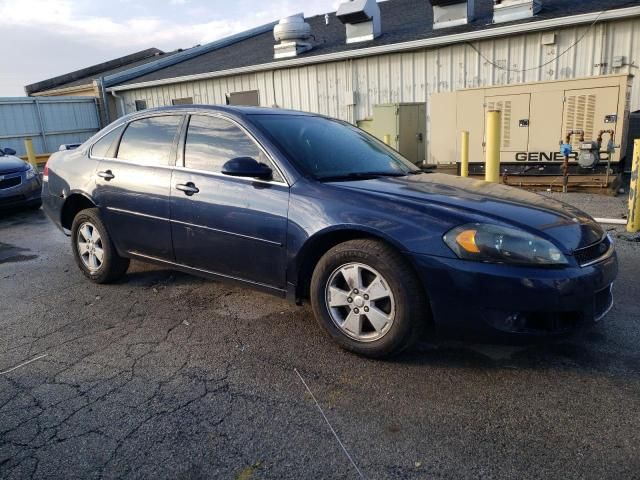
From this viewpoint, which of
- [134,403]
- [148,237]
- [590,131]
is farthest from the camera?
[590,131]

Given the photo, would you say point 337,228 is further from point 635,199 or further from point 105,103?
point 105,103

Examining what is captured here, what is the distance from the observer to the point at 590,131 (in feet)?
27.2

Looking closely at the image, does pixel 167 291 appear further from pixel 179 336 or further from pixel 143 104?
pixel 143 104

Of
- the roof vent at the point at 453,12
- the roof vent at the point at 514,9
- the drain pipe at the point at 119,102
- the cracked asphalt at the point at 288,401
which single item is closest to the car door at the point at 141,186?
the cracked asphalt at the point at 288,401

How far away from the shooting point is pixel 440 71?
11.9m

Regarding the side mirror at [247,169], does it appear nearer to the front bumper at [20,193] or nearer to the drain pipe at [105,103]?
the front bumper at [20,193]

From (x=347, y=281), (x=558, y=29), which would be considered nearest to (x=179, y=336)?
(x=347, y=281)

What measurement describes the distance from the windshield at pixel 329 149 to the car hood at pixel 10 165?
6552mm

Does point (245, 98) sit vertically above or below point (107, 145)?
above

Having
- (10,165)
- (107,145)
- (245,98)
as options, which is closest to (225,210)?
(107,145)

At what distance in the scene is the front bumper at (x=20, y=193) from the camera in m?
8.10

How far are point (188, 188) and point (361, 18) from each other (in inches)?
465

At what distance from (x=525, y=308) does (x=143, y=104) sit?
63.4ft

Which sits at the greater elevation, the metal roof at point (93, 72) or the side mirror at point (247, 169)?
the metal roof at point (93, 72)
